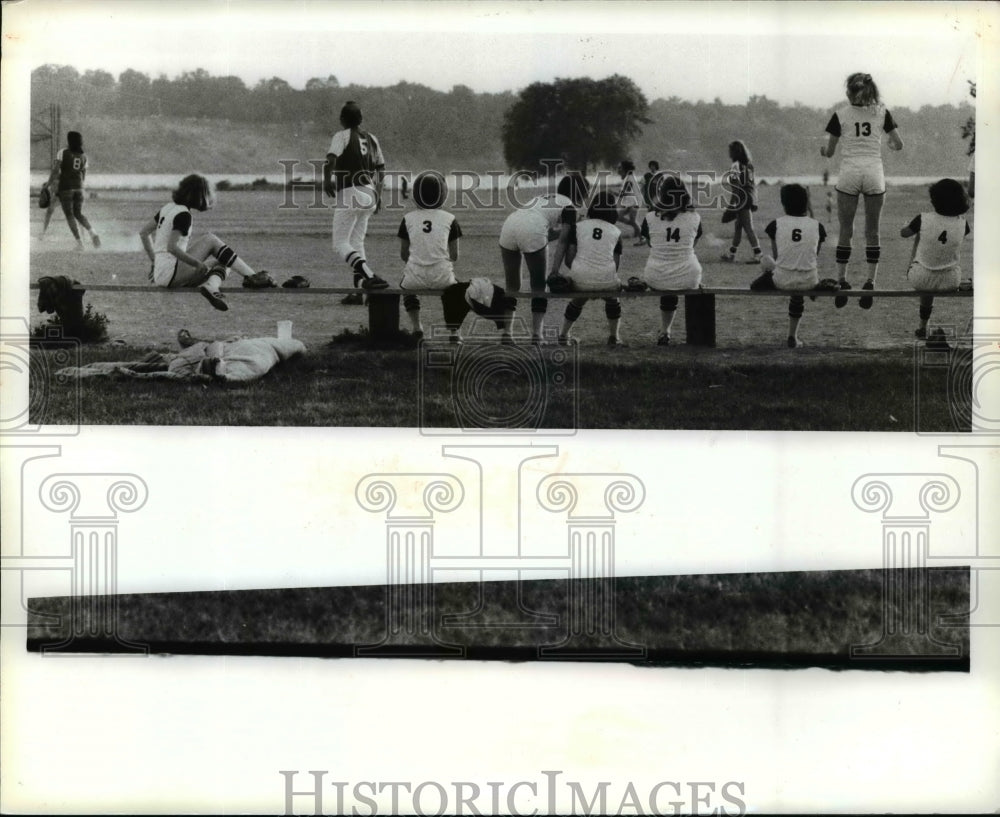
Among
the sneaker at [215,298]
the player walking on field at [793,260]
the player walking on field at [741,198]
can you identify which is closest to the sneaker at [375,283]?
the sneaker at [215,298]

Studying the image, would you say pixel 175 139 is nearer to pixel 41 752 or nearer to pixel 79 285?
pixel 79 285

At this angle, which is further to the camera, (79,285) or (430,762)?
(79,285)

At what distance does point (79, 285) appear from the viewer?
6449 mm

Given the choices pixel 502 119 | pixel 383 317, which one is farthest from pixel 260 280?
pixel 502 119

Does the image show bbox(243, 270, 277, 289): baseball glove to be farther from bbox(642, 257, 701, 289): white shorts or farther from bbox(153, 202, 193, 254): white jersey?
bbox(642, 257, 701, 289): white shorts

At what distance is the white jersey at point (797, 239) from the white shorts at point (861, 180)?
0.66ft

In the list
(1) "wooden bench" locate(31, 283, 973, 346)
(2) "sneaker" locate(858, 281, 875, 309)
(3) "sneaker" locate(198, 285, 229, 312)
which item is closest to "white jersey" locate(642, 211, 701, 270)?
(1) "wooden bench" locate(31, 283, 973, 346)

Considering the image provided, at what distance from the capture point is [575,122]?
627 centimetres

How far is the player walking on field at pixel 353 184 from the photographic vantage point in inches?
251

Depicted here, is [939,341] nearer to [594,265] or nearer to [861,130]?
[861,130]

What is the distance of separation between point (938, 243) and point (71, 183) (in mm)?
3759

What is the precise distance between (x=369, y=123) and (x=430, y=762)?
8.83ft

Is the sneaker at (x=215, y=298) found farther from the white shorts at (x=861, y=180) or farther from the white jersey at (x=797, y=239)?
the white shorts at (x=861, y=180)

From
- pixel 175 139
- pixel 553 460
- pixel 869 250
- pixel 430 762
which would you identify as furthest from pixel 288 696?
pixel 869 250
